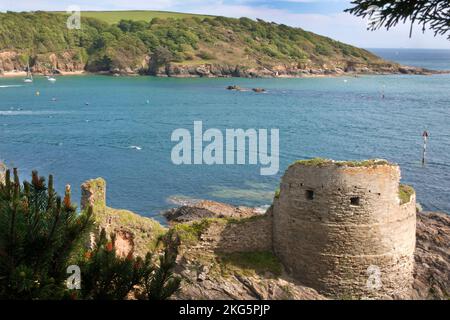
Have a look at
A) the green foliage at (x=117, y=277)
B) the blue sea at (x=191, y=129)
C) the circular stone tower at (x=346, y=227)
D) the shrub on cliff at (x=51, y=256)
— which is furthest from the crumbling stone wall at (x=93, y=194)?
the blue sea at (x=191, y=129)

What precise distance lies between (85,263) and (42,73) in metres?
167

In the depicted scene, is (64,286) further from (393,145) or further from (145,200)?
(393,145)

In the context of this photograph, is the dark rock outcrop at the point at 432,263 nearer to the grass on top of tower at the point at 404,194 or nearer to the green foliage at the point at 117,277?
the grass on top of tower at the point at 404,194

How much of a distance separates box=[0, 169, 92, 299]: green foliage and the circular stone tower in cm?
1278

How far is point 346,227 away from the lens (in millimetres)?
20625

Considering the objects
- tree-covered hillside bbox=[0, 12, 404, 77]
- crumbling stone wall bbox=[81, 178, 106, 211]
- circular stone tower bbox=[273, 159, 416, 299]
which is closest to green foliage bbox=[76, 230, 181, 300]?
crumbling stone wall bbox=[81, 178, 106, 211]

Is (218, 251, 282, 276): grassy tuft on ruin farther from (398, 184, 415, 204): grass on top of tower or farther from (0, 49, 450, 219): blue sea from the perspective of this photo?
(0, 49, 450, 219): blue sea

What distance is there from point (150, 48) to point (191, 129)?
357 feet

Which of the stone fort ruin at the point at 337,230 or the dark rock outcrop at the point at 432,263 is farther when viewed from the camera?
the dark rock outcrop at the point at 432,263

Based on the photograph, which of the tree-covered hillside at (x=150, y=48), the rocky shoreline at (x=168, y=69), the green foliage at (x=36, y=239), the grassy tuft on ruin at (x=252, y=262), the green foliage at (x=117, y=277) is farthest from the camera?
the tree-covered hillside at (x=150, y=48)

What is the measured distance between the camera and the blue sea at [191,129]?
156 ft

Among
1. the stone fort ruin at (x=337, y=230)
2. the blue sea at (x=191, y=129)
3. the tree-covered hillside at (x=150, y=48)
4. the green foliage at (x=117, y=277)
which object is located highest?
the tree-covered hillside at (x=150, y=48)

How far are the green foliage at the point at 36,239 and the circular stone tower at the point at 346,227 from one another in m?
12.8

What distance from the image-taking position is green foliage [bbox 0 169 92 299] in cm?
794
